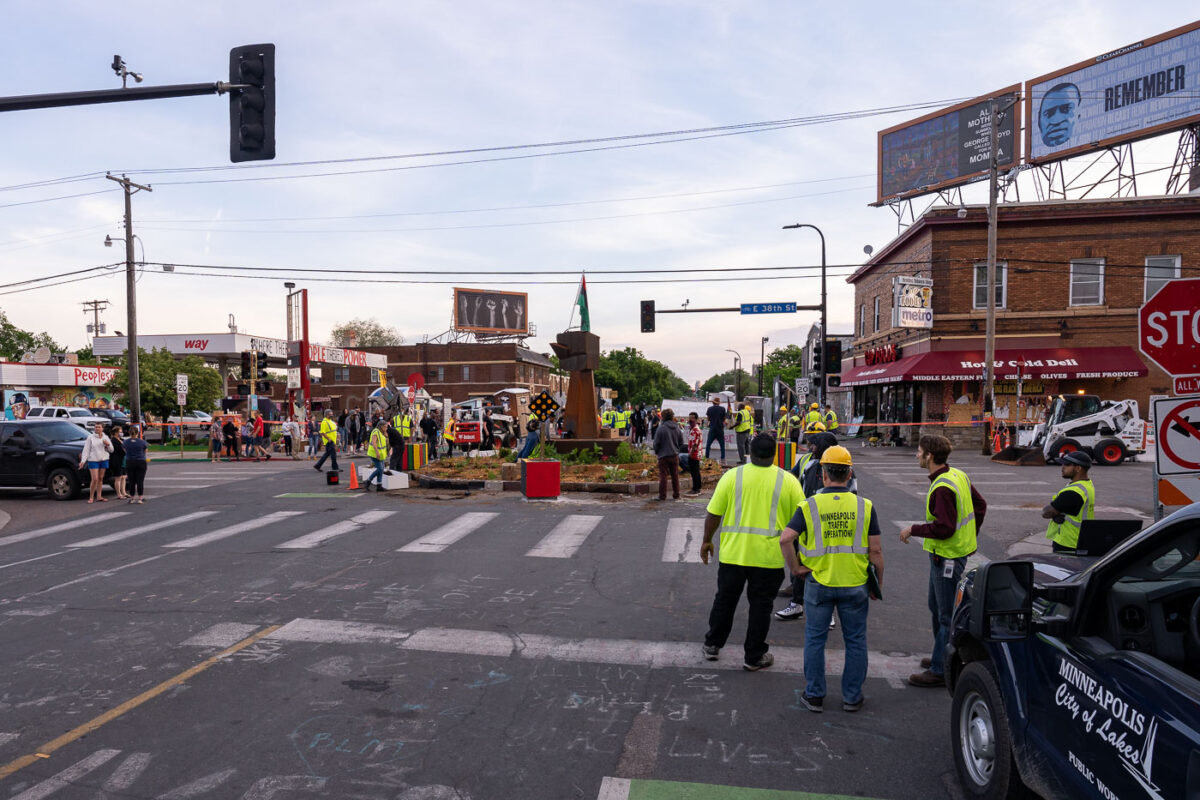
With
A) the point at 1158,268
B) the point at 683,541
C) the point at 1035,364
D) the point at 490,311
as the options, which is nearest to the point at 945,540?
the point at 683,541

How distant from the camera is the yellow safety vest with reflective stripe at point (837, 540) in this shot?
5062 millimetres

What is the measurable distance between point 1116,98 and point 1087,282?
304 inches

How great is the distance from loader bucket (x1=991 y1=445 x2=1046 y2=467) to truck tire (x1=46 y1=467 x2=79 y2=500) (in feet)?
75.7

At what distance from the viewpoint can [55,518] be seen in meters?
14.2

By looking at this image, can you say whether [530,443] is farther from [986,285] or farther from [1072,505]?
[986,285]

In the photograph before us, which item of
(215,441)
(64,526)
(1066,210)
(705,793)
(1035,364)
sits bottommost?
(64,526)

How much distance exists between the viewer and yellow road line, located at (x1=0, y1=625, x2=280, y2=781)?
14.6 feet

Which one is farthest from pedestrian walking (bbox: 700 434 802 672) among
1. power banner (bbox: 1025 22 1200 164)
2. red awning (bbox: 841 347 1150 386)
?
power banner (bbox: 1025 22 1200 164)

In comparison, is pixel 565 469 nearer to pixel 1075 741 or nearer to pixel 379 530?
pixel 379 530

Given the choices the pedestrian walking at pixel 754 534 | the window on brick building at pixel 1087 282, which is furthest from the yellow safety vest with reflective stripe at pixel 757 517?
the window on brick building at pixel 1087 282

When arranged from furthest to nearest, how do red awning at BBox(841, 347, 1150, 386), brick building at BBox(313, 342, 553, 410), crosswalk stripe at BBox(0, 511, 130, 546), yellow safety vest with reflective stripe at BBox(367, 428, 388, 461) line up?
brick building at BBox(313, 342, 553, 410) → red awning at BBox(841, 347, 1150, 386) → yellow safety vest with reflective stripe at BBox(367, 428, 388, 461) → crosswalk stripe at BBox(0, 511, 130, 546)

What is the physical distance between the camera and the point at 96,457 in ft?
52.0

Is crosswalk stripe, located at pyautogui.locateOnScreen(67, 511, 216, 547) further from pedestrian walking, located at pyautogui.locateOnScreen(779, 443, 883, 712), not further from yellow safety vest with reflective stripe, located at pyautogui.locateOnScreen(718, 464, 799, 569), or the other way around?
pedestrian walking, located at pyautogui.locateOnScreen(779, 443, 883, 712)

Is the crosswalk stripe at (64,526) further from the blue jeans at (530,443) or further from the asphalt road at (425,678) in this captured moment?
the blue jeans at (530,443)
